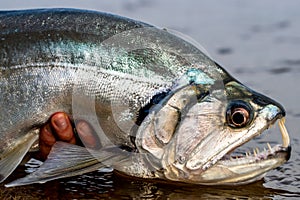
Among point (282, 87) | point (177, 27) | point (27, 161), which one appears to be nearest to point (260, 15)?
point (177, 27)

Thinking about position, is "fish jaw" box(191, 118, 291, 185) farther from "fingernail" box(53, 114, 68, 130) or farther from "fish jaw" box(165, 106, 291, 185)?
"fingernail" box(53, 114, 68, 130)

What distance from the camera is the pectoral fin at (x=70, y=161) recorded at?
4.83 meters

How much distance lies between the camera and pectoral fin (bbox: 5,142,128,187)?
483cm

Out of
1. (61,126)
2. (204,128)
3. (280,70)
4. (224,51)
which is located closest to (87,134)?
(61,126)

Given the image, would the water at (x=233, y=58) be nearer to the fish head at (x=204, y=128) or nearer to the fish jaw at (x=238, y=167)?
the fish jaw at (x=238, y=167)

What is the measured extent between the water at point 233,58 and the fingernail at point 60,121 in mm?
437

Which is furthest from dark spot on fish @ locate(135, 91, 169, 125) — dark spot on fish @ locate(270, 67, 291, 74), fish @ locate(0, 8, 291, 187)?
dark spot on fish @ locate(270, 67, 291, 74)

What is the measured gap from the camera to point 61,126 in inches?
198

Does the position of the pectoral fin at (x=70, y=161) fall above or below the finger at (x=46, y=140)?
below

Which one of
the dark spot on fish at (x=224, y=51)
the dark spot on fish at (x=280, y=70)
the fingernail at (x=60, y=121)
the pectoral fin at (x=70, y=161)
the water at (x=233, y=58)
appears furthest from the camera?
the dark spot on fish at (x=224, y=51)

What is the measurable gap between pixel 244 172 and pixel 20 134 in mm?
1391

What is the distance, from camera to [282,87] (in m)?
7.66

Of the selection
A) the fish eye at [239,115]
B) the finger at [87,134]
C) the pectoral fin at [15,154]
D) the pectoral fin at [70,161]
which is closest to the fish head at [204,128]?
the fish eye at [239,115]

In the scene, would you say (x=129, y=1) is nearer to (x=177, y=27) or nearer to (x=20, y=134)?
(x=177, y=27)
